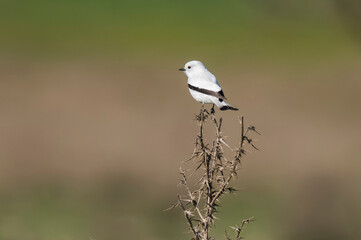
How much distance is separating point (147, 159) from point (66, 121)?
2.84 meters

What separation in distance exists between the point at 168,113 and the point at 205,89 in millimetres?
10039

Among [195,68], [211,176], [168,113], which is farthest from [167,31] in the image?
[211,176]

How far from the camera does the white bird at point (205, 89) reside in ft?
16.3

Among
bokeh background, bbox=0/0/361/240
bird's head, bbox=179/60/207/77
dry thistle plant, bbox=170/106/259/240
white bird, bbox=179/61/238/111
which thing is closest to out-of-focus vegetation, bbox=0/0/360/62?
bokeh background, bbox=0/0/361/240

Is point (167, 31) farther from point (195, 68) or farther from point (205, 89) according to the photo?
point (205, 89)

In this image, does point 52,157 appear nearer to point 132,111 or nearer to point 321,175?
point 132,111

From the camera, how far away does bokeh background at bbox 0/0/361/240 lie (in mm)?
10312

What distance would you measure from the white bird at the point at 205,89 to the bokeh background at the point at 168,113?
43.7 inches

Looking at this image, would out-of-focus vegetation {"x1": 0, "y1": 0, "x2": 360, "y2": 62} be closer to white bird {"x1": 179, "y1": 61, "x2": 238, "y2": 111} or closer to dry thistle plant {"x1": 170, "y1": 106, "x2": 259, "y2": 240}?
white bird {"x1": 179, "y1": 61, "x2": 238, "y2": 111}

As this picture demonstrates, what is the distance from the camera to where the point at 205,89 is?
5047 mm

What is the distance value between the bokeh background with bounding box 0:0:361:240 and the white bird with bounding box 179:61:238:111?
3.64 feet

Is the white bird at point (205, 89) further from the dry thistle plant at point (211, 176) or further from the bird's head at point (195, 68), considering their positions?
the dry thistle plant at point (211, 176)

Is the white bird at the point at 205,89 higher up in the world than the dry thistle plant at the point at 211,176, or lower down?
higher up

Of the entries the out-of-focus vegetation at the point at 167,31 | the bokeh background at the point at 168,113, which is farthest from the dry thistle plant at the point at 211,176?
the out-of-focus vegetation at the point at 167,31
